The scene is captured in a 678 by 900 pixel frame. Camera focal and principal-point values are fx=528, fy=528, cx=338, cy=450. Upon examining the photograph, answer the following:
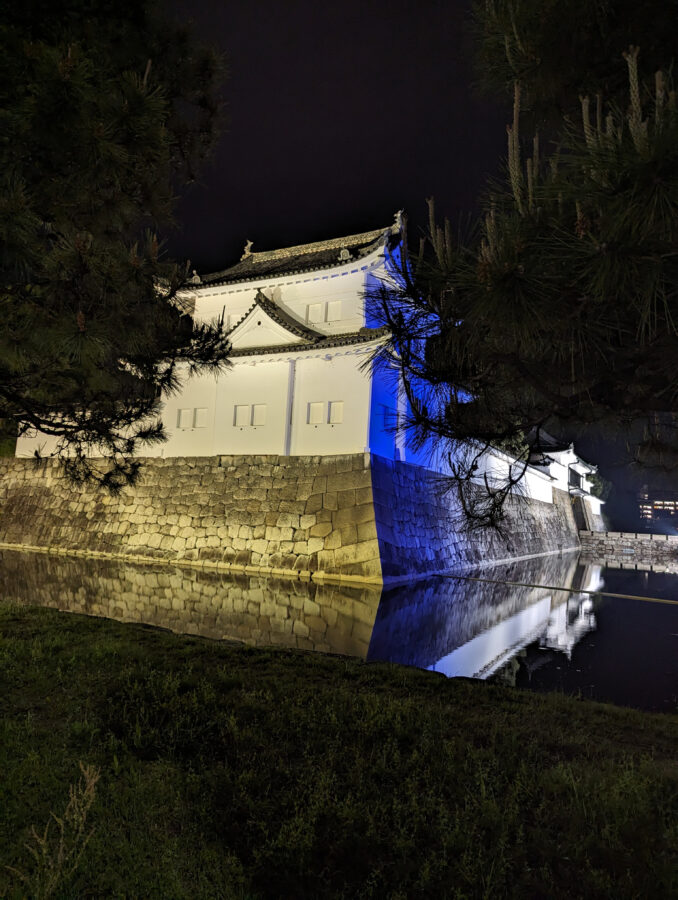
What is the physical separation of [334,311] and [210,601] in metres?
11.6

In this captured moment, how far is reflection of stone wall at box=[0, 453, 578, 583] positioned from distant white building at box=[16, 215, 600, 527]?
0.65 meters

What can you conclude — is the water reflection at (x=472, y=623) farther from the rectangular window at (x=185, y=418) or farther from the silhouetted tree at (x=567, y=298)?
the rectangular window at (x=185, y=418)

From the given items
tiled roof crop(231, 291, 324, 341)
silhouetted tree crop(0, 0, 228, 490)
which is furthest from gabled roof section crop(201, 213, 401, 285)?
silhouetted tree crop(0, 0, 228, 490)

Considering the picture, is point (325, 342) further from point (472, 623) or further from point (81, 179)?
point (81, 179)

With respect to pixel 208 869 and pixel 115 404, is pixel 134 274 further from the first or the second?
pixel 208 869

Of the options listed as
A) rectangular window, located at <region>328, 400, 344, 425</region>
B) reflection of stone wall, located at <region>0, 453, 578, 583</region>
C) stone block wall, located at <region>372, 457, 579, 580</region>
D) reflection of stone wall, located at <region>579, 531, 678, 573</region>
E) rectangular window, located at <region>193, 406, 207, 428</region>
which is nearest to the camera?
reflection of stone wall, located at <region>0, 453, 578, 583</region>

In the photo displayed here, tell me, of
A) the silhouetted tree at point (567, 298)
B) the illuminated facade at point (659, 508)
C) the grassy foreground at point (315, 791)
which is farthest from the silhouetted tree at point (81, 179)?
the illuminated facade at point (659, 508)

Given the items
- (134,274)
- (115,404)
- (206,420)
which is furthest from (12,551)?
(134,274)

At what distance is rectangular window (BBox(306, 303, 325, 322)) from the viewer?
18716mm

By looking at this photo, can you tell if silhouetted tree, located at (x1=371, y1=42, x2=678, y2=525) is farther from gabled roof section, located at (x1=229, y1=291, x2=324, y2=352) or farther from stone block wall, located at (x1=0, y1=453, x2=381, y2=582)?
gabled roof section, located at (x1=229, y1=291, x2=324, y2=352)

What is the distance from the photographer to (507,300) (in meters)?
2.60

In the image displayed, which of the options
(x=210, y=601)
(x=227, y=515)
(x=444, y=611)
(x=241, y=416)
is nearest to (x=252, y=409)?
(x=241, y=416)

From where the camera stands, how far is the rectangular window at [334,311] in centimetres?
1838

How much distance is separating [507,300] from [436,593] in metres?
11.5
